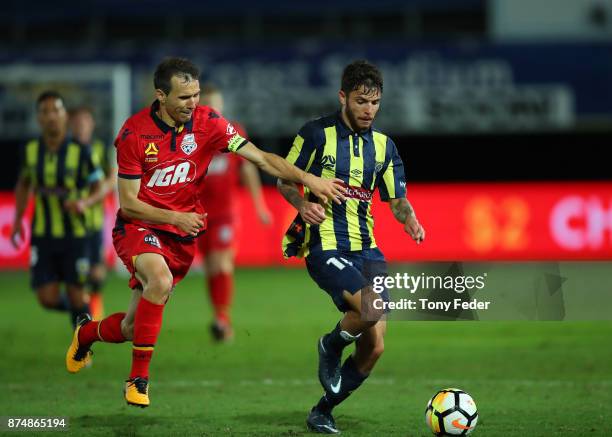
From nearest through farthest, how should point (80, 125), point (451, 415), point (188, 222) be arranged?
1. point (451, 415)
2. point (188, 222)
3. point (80, 125)

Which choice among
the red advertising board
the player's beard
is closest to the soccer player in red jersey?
the player's beard

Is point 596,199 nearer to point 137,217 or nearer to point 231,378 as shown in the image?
point 231,378

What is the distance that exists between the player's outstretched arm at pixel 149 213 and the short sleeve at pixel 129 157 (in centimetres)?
4

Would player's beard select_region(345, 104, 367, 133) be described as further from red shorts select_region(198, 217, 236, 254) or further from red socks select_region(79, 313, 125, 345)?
red shorts select_region(198, 217, 236, 254)

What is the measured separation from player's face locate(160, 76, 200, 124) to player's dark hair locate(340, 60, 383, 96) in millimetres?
797

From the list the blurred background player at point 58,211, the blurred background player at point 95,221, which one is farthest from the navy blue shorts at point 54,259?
the blurred background player at point 95,221

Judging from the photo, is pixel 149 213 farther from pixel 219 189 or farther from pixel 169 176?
pixel 219 189

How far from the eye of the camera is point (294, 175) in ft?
19.0

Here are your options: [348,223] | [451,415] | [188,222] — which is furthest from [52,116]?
[451,415]

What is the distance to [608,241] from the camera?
582 inches

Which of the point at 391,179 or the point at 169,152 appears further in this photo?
the point at 391,179

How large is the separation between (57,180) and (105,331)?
278cm

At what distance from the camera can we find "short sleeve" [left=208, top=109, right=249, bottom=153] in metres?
6.07

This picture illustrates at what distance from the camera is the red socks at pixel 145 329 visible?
19.1 feet
